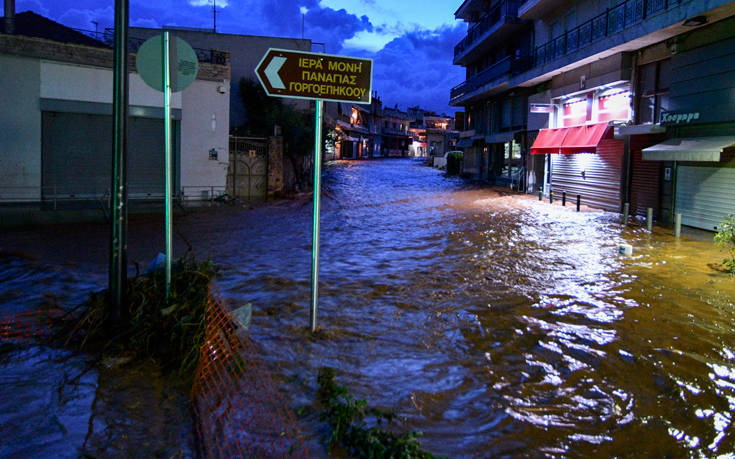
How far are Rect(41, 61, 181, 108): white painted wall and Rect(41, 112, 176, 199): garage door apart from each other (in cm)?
60

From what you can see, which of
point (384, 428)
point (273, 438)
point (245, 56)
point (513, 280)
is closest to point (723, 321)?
point (513, 280)

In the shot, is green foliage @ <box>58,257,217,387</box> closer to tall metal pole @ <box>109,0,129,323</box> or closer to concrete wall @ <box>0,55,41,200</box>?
tall metal pole @ <box>109,0,129,323</box>

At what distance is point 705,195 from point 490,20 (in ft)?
79.3

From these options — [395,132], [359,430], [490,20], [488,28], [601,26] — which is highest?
[490,20]

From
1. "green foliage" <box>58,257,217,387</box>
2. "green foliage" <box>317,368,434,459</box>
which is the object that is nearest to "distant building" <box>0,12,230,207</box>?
"green foliage" <box>58,257,217,387</box>

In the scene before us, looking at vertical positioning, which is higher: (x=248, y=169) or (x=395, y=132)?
(x=395, y=132)

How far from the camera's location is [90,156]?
1781cm

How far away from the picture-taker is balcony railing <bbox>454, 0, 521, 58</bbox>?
32406mm

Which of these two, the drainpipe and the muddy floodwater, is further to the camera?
the drainpipe

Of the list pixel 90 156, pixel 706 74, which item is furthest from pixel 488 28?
pixel 90 156

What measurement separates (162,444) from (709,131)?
1692cm

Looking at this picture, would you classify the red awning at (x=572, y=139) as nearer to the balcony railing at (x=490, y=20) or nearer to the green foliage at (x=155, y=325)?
the balcony railing at (x=490, y=20)

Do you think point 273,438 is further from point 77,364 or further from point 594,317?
Result: point 594,317

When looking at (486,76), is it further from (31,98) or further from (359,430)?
(359,430)
